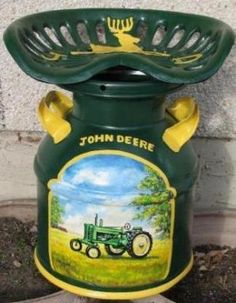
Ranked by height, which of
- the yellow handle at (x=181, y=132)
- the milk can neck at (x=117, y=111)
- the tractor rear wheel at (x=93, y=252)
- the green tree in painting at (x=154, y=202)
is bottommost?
the tractor rear wheel at (x=93, y=252)

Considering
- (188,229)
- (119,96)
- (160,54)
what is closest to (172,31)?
(160,54)

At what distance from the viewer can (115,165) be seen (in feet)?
4.84

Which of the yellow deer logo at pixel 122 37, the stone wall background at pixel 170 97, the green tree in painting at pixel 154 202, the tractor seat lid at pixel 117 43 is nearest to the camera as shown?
the tractor seat lid at pixel 117 43

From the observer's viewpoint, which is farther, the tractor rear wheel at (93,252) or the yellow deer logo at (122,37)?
the yellow deer logo at (122,37)

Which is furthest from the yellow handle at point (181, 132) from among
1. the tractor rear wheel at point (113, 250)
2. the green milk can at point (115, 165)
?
the tractor rear wheel at point (113, 250)

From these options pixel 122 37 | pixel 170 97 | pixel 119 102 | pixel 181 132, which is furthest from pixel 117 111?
pixel 170 97

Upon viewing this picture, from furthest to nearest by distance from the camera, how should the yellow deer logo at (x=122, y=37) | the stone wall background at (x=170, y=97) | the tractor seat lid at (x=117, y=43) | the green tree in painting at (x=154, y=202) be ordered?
the stone wall background at (x=170, y=97)
the yellow deer logo at (x=122, y=37)
the green tree in painting at (x=154, y=202)
the tractor seat lid at (x=117, y=43)

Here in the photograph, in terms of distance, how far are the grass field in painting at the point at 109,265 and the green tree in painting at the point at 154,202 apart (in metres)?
0.05

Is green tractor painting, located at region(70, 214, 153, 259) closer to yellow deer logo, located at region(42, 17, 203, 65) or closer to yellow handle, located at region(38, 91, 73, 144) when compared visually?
yellow handle, located at region(38, 91, 73, 144)

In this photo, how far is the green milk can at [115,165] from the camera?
1.45 m

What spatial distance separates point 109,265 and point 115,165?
0.23m

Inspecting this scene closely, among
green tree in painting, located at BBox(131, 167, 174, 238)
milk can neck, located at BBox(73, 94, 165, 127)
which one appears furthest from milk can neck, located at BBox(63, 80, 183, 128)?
green tree in painting, located at BBox(131, 167, 174, 238)

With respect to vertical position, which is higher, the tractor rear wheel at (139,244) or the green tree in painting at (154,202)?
the green tree in painting at (154,202)

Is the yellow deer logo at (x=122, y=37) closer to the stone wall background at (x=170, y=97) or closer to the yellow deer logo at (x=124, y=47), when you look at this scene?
the yellow deer logo at (x=124, y=47)
